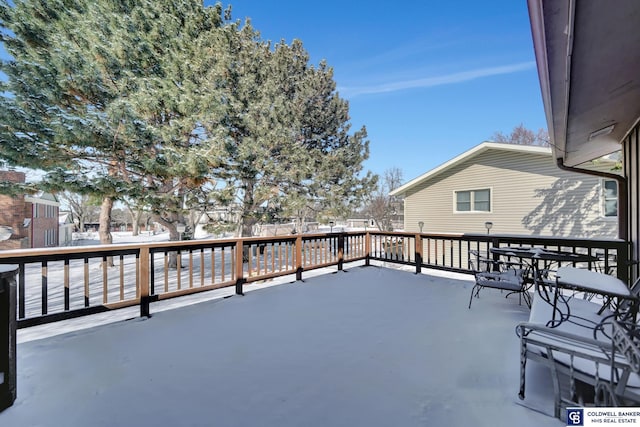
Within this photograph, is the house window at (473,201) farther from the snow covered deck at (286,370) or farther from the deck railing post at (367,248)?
the snow covered deck at (286,370)

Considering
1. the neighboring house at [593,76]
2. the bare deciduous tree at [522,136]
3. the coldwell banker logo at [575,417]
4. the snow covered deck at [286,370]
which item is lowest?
the snow covered deck at [286,370]

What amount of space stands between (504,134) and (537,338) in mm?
21121

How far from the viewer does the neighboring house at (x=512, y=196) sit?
23.5 feet

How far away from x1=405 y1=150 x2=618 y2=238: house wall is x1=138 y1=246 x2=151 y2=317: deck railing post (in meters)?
8.71

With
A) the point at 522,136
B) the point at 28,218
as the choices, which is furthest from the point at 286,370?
the point at 522,136

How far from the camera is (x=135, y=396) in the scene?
6.05 feet

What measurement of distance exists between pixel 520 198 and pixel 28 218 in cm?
2258

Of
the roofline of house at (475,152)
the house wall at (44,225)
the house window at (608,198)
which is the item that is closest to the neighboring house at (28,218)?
the house wall at (44,225)

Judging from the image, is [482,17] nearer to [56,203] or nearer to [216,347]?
[216,347]

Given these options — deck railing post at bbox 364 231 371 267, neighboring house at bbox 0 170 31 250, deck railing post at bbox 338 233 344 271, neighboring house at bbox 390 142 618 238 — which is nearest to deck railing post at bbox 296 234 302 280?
deck railing post at bbox 338 233 344 271

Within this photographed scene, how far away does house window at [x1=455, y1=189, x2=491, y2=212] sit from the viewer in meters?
8.77

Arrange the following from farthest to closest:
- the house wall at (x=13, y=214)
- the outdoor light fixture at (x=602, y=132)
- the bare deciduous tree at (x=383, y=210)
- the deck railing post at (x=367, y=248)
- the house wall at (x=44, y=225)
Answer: the bare deciduous tree at (x=383, y=210) < the house wall at (x=44, y=225) < the house wall at (x=13, y=214) < the deck railing post at (x=367, y=248) < the outdoor light fixture at (x=602, y=132)

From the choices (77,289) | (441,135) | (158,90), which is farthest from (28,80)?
(441,135)

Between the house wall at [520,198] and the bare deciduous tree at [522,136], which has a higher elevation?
the bare deciduous tree at [522,136]
